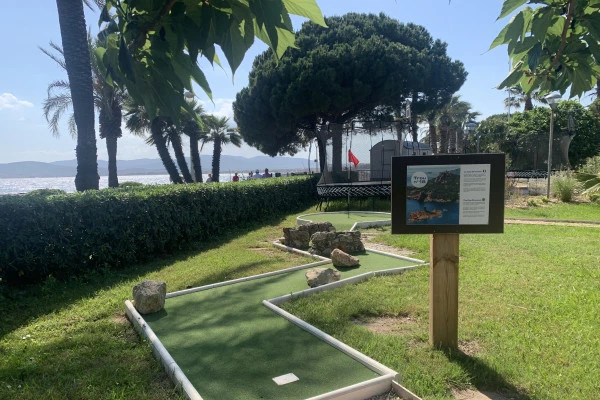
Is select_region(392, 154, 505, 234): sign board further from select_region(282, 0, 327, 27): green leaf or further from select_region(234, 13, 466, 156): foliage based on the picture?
select_region(234, 13, 466, 156): foliage

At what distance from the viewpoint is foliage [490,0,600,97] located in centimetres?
134

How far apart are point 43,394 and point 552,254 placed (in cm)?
726

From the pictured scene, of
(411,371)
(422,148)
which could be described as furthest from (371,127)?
(411,371)

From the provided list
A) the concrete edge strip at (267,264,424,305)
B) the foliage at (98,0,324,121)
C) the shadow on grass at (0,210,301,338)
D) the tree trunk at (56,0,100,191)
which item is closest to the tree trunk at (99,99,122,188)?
the tree trunk at (56,0,100,191)

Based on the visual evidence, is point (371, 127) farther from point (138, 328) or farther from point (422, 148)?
point (138, 328)

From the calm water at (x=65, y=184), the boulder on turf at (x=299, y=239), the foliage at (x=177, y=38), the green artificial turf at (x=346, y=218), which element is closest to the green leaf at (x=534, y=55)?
the foliage at (x=177, y=38)

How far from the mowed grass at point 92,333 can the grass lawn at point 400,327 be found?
0.5 inches

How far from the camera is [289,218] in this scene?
13500 mm

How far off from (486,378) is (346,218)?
9.26m

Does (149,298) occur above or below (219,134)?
below

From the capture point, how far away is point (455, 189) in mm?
3209

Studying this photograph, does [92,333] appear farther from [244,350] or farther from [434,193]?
[434,193]

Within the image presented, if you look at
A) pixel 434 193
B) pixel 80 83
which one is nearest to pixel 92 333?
pixel 434 193

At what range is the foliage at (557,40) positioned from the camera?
4.38 feet
